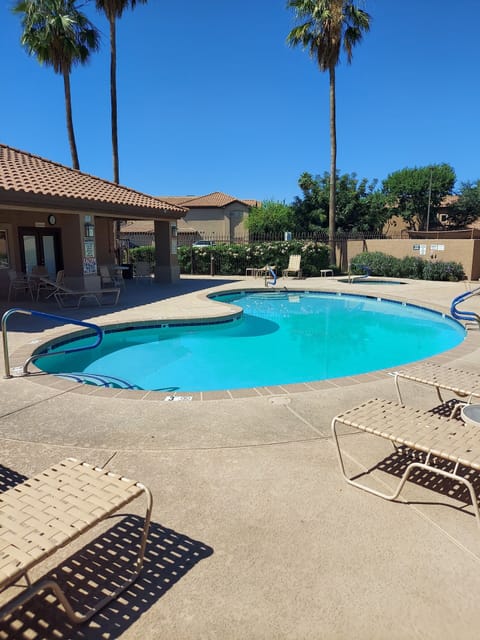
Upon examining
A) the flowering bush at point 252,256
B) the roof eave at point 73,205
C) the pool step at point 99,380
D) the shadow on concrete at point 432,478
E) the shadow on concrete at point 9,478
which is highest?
the roof eave at point 73,205

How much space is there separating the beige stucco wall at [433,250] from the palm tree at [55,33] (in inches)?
656

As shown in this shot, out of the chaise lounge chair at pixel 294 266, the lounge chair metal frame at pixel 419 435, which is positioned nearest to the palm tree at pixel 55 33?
the chaise lounge chair at pixel 294 266

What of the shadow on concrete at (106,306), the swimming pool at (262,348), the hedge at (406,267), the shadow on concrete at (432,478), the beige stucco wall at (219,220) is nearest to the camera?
the shadow on concrete at (432,478)

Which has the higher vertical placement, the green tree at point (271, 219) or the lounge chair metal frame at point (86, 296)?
the green tree at point (271, 219)

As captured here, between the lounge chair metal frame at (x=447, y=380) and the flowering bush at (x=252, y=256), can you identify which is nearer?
Result: the lounge chair metal frame at (x=447, y=380)

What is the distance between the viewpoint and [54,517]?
234 cm

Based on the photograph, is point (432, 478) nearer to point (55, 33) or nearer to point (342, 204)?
point (55, 33)

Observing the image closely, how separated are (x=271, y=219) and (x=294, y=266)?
51.9 ft

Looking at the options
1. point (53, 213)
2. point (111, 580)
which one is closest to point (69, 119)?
point (53, 213)

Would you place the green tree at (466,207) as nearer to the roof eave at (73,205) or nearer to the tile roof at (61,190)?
the tile roof at (61,190)

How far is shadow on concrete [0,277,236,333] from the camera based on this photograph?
10188 millimetres

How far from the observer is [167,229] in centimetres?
1877

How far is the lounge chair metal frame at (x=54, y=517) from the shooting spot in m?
2.05

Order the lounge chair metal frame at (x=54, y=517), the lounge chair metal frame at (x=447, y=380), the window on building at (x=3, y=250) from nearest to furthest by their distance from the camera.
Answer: the lounge chair metal frame at (x=54, y=517), the lounge chair metal frame at (x=447, y=380), the window on building at (x=3, y=250)
